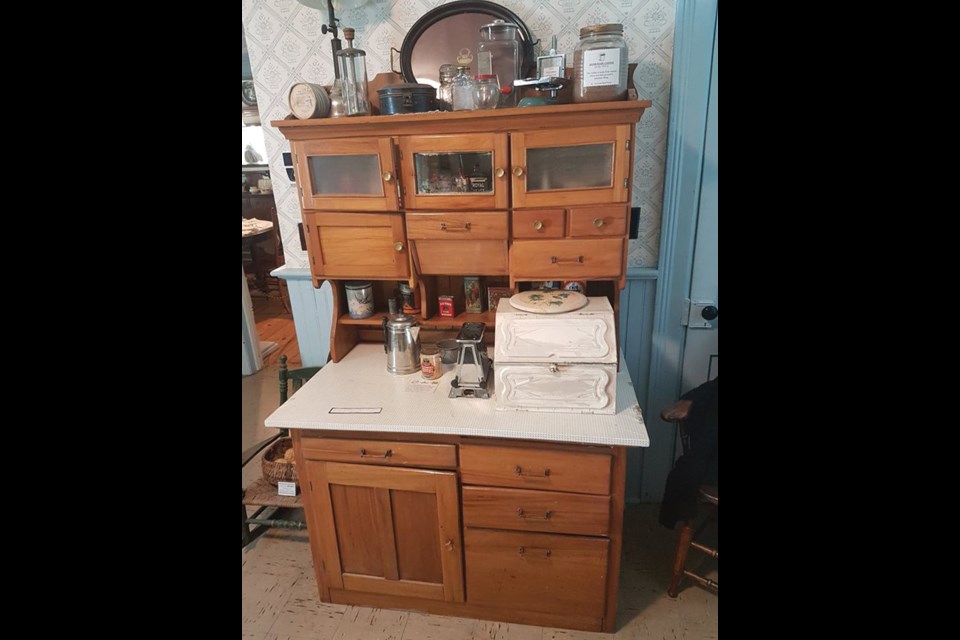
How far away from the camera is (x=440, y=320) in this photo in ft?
5.95

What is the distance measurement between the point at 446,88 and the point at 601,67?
0.50 meters

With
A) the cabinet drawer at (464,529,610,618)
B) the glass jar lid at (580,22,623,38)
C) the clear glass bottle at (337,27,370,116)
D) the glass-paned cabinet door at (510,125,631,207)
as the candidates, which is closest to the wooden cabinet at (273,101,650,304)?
the glass-paned cabinet door at (510,125,631,207)

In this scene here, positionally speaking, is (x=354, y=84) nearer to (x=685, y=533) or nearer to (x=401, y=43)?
(x=401, y=43)

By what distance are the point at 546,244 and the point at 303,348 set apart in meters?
1.27

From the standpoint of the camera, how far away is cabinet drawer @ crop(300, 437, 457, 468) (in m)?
1.49

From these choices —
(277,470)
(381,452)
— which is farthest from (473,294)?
(277,470)

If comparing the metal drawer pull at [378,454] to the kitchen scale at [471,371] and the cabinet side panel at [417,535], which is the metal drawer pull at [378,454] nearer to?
the cabinet side panel at [417,535]

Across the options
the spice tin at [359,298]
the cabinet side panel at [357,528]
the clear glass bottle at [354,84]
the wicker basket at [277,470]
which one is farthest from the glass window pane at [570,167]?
the wicker basket at [277,470]

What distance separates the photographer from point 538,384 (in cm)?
149

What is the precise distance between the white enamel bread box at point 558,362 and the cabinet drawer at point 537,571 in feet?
1.36

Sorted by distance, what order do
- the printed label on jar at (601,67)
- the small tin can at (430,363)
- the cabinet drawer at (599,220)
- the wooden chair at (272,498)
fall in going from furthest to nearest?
the wooden chair at (272,498)
the small tin can at (430,363)
the cabinet drawer at (599,220)
the printed label on jar at (601,67)

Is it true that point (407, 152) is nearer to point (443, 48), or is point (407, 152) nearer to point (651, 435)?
point (443, 48)

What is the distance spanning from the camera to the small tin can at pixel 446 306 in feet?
5.95
